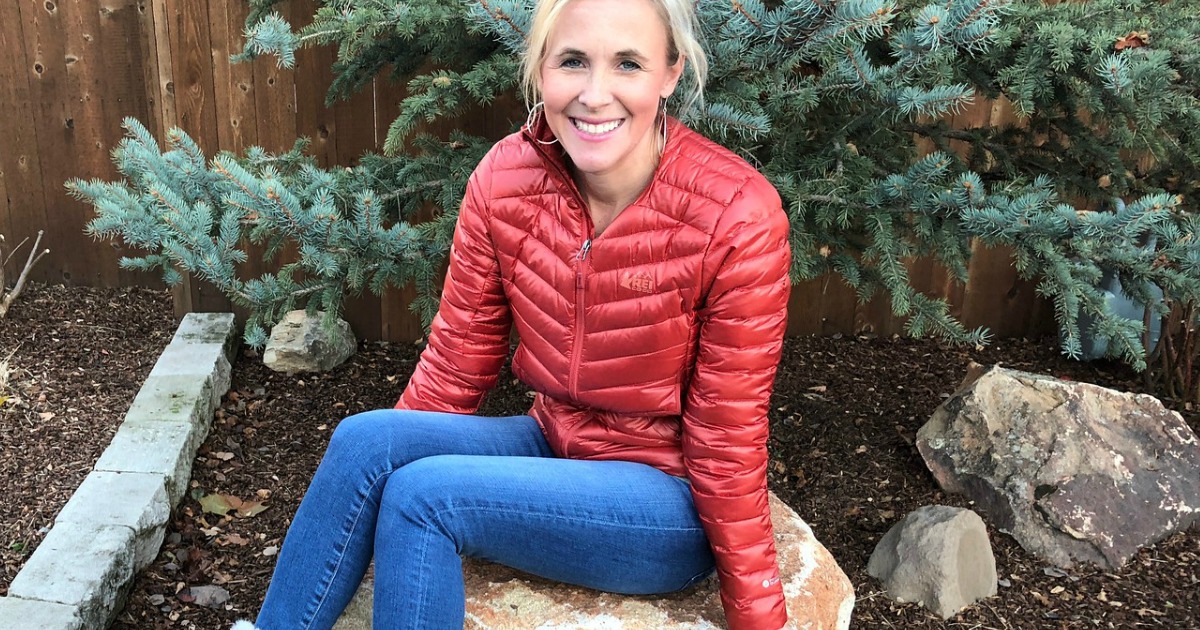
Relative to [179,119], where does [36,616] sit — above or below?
below

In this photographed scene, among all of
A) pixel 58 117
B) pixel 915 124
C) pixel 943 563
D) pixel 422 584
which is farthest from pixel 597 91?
pixel 58 117

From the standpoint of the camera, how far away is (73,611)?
232 cm

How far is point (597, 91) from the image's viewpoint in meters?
1.74

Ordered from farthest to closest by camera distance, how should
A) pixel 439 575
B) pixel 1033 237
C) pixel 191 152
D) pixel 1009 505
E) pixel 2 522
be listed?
1. pixel 1009 505
2. pixel 2 522
3. pixel 191 152
4. pixel 1033 237
5. pixel 439 575

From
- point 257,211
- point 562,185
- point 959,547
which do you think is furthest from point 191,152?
point 959,547

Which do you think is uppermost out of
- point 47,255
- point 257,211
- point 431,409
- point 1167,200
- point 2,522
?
point 1167,200

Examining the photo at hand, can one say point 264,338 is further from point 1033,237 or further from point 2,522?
point 1033,237

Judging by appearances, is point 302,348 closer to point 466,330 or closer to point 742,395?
point 466,330

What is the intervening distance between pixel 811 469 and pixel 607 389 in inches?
62.7

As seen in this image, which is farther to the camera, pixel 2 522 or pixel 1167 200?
pixel 2 522

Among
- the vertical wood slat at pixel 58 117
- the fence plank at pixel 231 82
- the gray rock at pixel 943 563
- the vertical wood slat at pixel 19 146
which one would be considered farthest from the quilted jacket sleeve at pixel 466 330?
the vertical wood slat at pixel 19 146

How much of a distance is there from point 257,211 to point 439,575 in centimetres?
113

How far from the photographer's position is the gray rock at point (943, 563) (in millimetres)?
2656

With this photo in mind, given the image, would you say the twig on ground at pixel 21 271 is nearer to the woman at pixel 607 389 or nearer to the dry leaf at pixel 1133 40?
the woman at pixel 607 389
